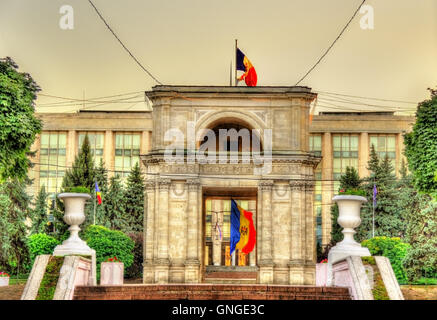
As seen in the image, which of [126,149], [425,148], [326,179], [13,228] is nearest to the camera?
[425,148]

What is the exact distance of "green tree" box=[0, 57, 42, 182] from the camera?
92.7ft

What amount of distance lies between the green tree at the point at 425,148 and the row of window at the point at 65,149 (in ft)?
179

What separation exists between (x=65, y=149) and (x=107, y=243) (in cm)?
3299

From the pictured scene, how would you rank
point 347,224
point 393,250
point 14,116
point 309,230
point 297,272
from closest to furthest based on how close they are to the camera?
point 347,224 < point 14,116 < point 297,272 < point 309,230 < point 393,250

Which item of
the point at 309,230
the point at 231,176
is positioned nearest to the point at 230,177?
the point at 231,176

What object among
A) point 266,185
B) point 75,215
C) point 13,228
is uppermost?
point 266,185

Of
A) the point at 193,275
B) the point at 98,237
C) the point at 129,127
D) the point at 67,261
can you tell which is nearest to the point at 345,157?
the point at 129,127

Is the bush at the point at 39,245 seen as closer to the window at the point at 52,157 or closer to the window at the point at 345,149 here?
the window at the point at 52,157

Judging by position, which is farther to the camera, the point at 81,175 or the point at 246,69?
the point at 81,175

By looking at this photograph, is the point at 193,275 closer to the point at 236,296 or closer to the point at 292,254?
the point at 292,254

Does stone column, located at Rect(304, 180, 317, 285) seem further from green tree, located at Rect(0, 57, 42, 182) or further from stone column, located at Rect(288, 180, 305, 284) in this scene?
green tree, located at Rect(0, 57, 42, 182)

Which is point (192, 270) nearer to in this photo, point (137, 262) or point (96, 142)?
point (137, 262)

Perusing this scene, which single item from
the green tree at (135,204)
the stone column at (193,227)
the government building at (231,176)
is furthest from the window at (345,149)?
the stone column at (193,227)

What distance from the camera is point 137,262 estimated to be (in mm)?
63188
